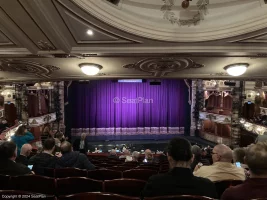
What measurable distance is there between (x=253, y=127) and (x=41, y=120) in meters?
10.9

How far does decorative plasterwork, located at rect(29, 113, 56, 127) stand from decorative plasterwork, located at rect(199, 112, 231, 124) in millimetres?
9044

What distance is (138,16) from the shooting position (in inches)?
137

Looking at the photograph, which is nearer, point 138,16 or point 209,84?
point 138,16

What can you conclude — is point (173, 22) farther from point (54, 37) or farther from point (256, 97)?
point (256, 97)

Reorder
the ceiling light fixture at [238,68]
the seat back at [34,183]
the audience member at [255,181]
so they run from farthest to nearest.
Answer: the ceiling light fixture at [238,68] → the seat back at [34,183] → the audience member at [255,181]

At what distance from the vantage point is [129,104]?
1650cm

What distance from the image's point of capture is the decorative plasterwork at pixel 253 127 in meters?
10.7

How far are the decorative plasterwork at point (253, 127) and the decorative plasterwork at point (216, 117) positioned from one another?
0.79 m

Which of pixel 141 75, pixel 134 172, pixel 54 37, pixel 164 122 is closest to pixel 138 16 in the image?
pixel 54 37

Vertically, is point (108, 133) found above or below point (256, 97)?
below

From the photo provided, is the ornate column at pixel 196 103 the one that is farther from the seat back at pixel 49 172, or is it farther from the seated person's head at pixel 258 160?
the seated person's head at pixel 258 160

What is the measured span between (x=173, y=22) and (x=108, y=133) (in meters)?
12.9

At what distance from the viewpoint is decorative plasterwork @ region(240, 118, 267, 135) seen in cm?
1068

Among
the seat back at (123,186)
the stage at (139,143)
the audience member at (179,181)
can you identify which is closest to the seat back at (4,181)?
the seat back at (123,186)
